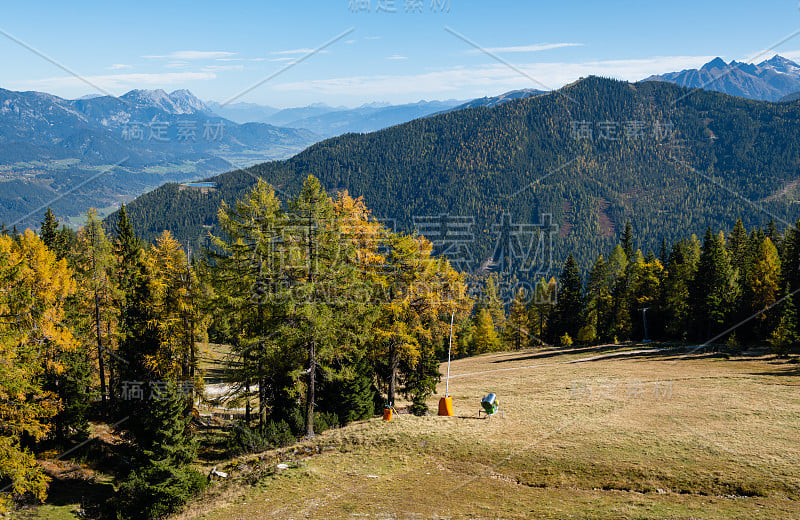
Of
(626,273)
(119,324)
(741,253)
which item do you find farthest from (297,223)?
(741,253)

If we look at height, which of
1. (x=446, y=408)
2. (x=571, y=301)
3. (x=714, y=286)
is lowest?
(x=446, y=408)

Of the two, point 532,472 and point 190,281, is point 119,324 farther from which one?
point 532,472

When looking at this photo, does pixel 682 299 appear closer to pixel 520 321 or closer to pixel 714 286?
pixel 714 286

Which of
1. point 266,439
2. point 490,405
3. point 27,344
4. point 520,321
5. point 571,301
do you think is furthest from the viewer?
point 520,321

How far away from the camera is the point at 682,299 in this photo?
200ft

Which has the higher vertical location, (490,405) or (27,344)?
(27,344)

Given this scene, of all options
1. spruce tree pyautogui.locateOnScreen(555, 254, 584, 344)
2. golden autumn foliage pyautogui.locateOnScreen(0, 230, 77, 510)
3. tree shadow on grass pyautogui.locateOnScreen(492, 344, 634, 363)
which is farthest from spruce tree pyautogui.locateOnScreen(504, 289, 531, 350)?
golden autumn foliage pyautogui.locateOnScreen(0, 230, 77, 510)

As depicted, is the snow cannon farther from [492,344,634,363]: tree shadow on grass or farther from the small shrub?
[492,344,634,363]: tree shadow on grass

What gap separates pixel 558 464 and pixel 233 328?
19.0m

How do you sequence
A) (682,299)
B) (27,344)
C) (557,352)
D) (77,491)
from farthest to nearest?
(557,352)
(682,299)
(77,491)
(27,344)

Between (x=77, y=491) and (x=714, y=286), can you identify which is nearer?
(x=77, y=491)

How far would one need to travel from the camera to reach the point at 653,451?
22.8 metres

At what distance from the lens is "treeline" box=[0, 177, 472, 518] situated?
2530 centimetres

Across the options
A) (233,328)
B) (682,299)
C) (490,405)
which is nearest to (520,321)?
(682,299)
